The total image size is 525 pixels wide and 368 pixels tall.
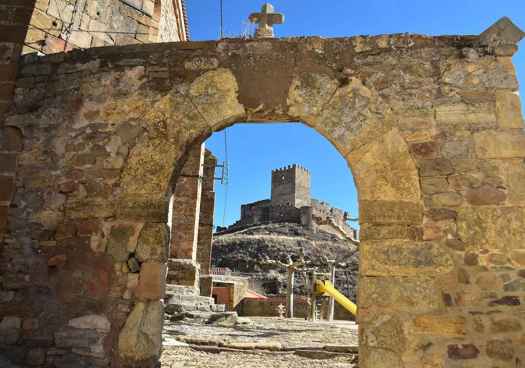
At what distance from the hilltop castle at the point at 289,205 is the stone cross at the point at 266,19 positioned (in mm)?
44605

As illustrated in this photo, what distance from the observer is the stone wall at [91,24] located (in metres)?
5.44

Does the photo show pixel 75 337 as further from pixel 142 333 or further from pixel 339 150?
pixel 339 150

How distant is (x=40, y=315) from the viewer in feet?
13.0

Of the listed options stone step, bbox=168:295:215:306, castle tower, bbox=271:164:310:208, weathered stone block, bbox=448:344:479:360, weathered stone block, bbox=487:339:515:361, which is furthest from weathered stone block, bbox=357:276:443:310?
castle tower, bbox=271:164:310:208

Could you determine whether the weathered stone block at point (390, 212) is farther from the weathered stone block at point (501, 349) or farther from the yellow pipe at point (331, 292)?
the yellow pipe at point (331, 292)

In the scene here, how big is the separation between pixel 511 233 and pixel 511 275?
13.0 inches

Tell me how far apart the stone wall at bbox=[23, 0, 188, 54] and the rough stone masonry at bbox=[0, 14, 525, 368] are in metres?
1.20

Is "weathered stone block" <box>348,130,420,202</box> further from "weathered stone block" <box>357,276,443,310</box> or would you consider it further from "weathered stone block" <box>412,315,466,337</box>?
"weathered stone block" <box>412,315,466,337</box>

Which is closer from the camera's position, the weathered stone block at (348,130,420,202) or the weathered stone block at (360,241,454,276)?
the weathered stone block at (360,241,454,276)

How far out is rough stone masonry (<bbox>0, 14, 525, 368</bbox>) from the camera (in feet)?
11.6

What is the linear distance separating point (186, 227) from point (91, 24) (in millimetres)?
5677

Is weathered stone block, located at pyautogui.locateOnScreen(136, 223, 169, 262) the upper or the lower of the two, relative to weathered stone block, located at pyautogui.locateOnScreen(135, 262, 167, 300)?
upper

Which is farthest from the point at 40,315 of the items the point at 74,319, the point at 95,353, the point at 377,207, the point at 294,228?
the point at 294,228

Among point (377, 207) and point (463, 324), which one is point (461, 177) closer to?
point (377, 207)
